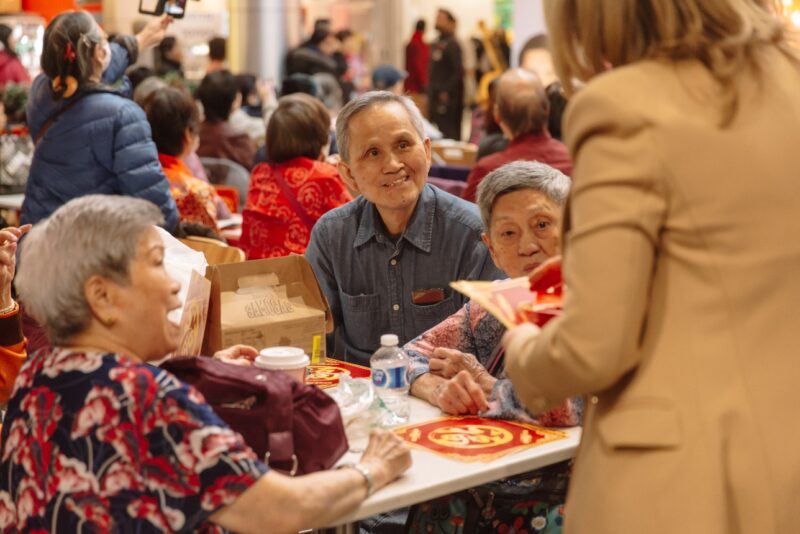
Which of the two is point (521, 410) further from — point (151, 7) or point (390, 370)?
point (151, 7)

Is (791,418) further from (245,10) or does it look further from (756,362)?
(245,10)

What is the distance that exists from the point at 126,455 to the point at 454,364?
3.44ft

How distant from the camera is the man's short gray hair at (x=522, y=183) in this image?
112 inches

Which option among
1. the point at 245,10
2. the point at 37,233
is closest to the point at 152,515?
the point at 37,233

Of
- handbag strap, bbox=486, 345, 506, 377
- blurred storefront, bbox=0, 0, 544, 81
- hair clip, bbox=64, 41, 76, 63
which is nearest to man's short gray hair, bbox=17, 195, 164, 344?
handbag strap, bbox=486, 345, 506, 377

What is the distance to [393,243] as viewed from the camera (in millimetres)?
3430

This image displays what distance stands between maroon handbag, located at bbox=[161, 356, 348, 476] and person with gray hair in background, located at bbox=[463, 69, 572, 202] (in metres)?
3.45

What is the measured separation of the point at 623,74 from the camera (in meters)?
1.70

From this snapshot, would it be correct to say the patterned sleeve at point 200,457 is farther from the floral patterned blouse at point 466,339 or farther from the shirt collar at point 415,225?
the shirt collar at point 415,225

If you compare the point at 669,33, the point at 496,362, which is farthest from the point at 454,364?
the point at 669,33

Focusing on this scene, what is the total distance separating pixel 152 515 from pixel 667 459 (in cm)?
86

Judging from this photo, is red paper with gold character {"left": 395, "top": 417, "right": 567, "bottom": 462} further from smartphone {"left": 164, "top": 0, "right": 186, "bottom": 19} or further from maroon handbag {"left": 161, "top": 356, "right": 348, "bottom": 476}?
smartphone {"left": 164, "top": 0, "right": 186, "bottom": 19}

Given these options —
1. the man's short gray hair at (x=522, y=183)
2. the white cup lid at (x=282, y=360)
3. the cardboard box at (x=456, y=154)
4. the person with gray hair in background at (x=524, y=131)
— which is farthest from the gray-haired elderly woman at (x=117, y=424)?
the cardboard box at (x=456, y=154)

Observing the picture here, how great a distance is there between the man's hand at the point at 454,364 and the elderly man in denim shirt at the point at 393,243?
0.56m
